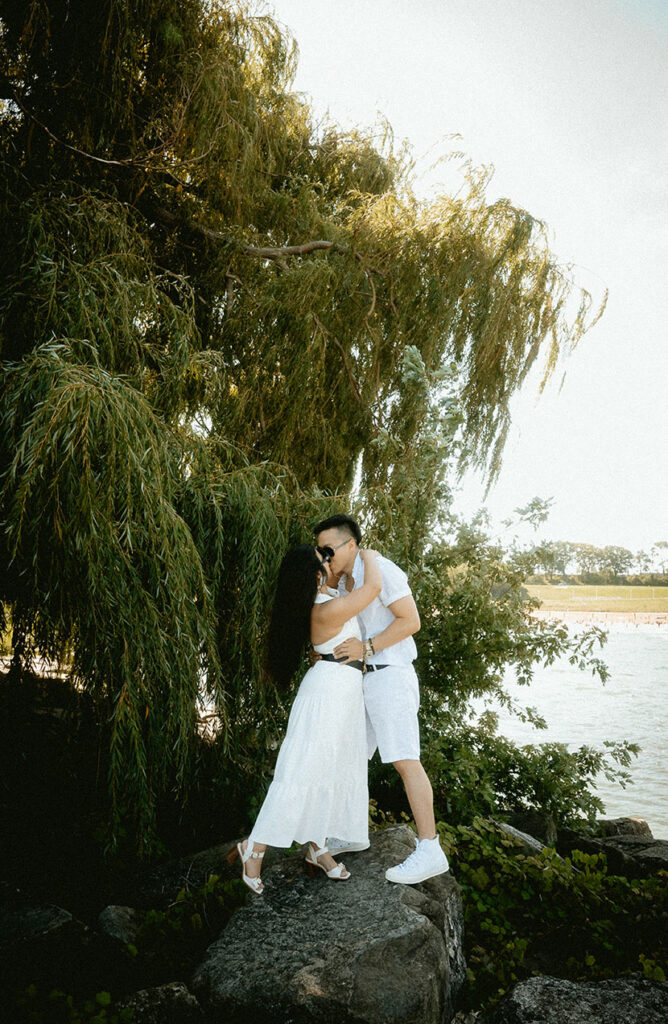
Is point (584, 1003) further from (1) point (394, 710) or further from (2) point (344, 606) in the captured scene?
(2) point (344, 606)

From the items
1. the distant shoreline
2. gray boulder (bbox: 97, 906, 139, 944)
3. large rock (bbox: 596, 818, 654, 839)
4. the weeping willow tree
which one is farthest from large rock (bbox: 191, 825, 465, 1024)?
the distant shoreline

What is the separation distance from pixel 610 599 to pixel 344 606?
43573mm

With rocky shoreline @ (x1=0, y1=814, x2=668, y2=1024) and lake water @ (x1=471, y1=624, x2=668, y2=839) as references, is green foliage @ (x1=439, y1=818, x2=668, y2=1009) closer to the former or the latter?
rocky shoreline @ (x1=0, y1=814, x2=668, y2=1024)

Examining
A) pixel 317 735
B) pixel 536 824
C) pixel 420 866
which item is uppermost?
pixel 317 735

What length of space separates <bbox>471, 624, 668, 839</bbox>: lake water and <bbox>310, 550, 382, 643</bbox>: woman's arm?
101 inches

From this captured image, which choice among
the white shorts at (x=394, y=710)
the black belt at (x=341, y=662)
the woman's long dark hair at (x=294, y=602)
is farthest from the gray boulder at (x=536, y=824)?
the woman's long dark hair at (x=294, y=602)

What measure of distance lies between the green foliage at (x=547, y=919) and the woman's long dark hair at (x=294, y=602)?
1436 mm

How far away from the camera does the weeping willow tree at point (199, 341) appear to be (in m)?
2.55

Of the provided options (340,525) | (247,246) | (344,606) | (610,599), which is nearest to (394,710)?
(344,606)

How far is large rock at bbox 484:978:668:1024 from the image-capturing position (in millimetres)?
2129

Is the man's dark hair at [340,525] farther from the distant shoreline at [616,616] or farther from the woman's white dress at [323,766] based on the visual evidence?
the distant shoreline at [616,616]

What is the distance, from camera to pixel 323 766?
2.70m

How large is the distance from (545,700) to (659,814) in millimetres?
7796

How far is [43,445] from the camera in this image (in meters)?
2.31
